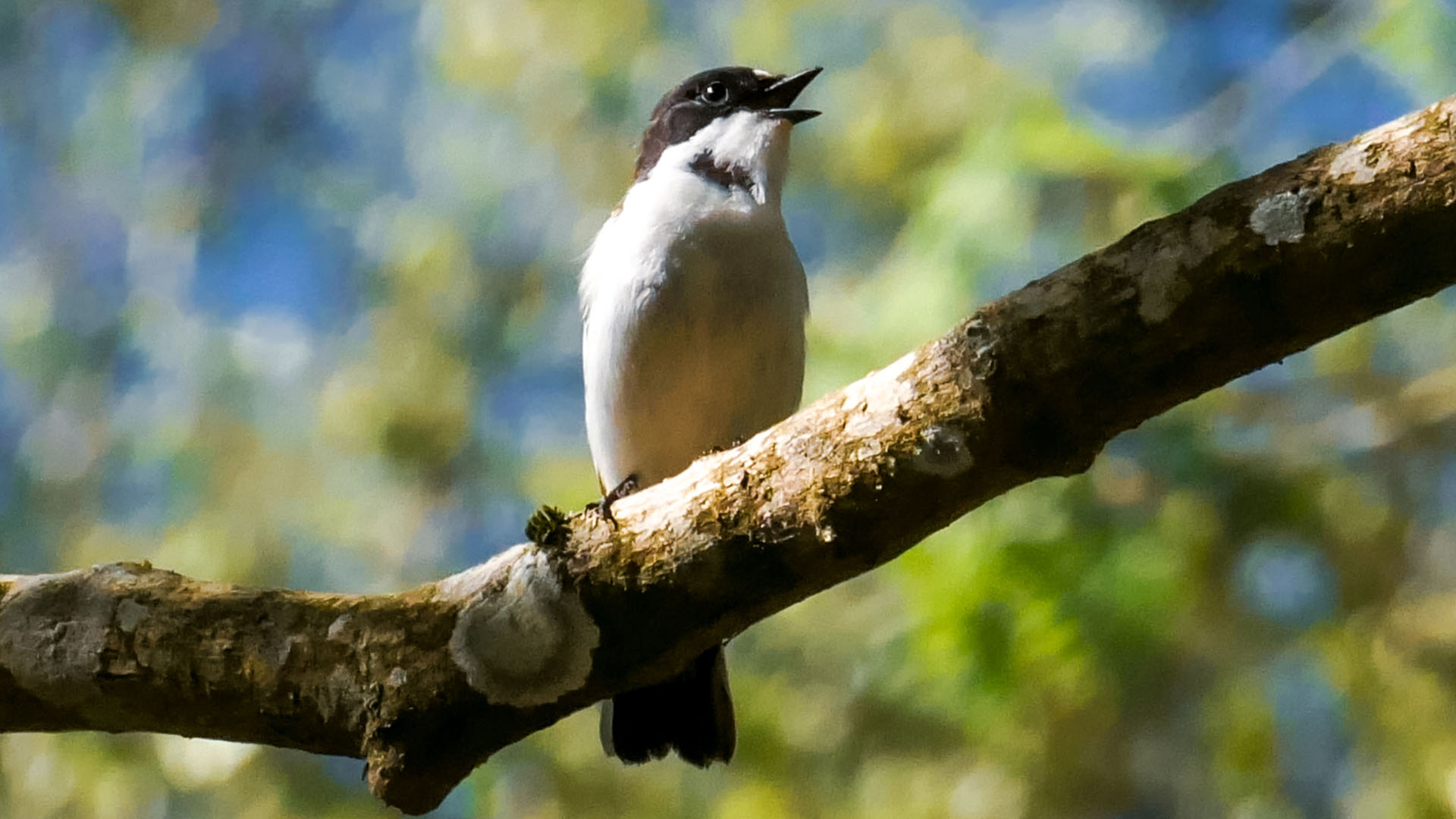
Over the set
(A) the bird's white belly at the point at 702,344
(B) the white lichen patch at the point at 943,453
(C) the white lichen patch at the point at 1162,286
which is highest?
(A) the bird's white belly at the point at 702,344

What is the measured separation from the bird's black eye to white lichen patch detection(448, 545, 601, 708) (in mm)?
1822

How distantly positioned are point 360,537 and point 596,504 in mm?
3176

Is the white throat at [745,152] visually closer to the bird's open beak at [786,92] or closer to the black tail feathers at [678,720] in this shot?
the bird's open beak at [786,92]

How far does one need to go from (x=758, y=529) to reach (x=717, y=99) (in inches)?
76.6

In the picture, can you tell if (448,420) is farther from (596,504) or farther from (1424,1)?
(1424,1)

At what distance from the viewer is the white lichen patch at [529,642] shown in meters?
2.29

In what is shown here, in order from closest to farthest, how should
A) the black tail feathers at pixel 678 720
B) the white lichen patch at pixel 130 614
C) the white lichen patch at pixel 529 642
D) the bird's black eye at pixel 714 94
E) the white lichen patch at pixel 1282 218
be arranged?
the white lichen patch at pixel 1282 218, the white lichen patch at pixel 529 642, the white lichen patch at pixel 130 614, the black tail feathers at pixel 678 720, the bird's black eye at pixel 714 94

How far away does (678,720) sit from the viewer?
3.02 meters

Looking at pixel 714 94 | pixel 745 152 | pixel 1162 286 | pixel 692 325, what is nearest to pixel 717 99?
pixel 714 94

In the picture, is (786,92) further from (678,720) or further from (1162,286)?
(1162,286)

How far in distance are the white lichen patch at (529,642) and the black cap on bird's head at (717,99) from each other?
5.66 ft

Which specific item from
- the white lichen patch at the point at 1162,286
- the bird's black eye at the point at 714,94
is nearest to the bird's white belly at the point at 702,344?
the bird's black eye at the point at 714,94

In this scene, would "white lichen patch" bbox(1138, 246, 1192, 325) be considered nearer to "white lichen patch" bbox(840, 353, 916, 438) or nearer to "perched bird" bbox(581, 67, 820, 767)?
"white lichen patch" bbox(840, 353, 916, 438)

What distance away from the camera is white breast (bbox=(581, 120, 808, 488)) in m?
3.14
